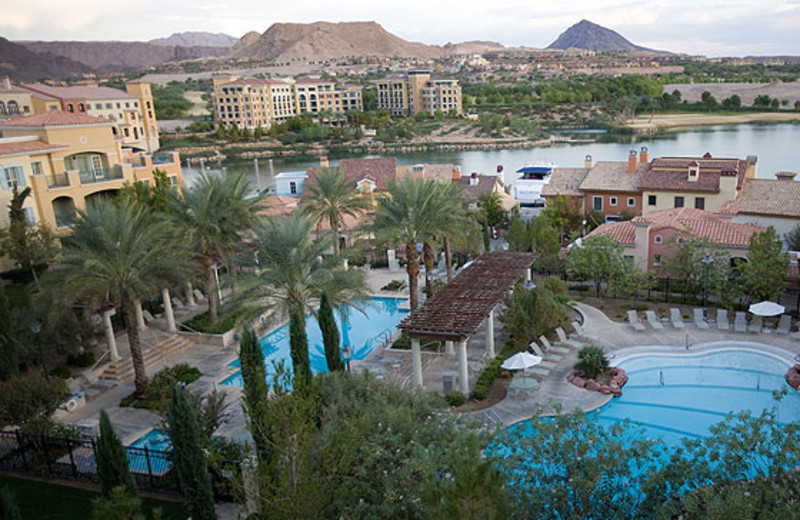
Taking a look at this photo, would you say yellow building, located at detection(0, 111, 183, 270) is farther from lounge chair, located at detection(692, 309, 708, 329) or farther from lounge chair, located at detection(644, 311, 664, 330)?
lounge chair, located at detection(692, 309, 708, 329)

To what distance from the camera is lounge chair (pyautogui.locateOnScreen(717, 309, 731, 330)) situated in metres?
22.1

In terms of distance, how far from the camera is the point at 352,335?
85.6 feet

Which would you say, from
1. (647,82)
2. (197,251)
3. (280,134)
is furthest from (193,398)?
(647,82)

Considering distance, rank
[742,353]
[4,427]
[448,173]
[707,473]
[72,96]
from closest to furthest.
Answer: [707,473] < [4,427] < [742,353] < [448,173] < [72,96]

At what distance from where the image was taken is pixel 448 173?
45531 mm

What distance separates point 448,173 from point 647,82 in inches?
4698

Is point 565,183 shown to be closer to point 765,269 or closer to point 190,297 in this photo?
point 765,269

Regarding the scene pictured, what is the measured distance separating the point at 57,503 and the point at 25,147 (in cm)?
2239

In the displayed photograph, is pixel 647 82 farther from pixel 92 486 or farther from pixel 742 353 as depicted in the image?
pixel 92 486

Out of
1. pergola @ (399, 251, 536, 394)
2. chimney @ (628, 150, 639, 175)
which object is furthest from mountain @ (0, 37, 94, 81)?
pergola @ (399, 251, 536, 394)

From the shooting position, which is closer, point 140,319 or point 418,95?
point 140,319

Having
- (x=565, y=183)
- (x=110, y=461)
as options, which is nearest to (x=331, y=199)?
(x=110, y=461)

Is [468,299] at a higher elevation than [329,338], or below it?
below

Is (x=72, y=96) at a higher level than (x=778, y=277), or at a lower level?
higher
